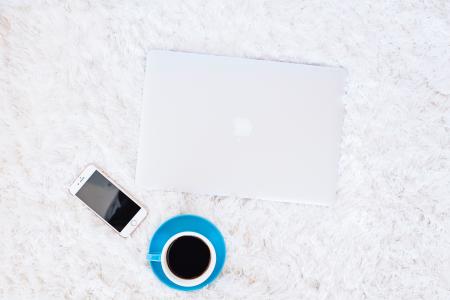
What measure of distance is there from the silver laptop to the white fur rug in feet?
0.10

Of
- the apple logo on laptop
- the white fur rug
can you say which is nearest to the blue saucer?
the white fur rug

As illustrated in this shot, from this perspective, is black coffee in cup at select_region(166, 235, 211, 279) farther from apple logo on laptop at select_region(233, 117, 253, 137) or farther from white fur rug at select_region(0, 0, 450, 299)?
apple logo on laptop at select_region(233, 117, 253, 137)

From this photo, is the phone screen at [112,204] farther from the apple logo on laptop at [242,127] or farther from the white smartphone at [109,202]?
the apple logo on laptop at [242,127]

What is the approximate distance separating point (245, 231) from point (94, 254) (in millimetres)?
245

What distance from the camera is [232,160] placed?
2.20 ft

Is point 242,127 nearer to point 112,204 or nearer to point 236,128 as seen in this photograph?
point 236,128

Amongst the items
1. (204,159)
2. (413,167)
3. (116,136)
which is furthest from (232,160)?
(413,167)

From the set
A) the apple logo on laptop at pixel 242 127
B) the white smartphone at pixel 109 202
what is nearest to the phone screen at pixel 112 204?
the white smartphone at pixel 109 202

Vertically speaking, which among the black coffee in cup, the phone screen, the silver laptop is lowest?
the black coffee in cup

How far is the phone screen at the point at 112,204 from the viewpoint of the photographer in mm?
689

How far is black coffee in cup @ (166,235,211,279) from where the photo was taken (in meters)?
0.65

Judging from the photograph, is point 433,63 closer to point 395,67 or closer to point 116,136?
point 395,67

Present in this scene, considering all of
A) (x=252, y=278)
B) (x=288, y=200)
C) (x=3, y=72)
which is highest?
(x=3, y=72)

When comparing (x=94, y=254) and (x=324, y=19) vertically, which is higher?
(x=324, y=19)
